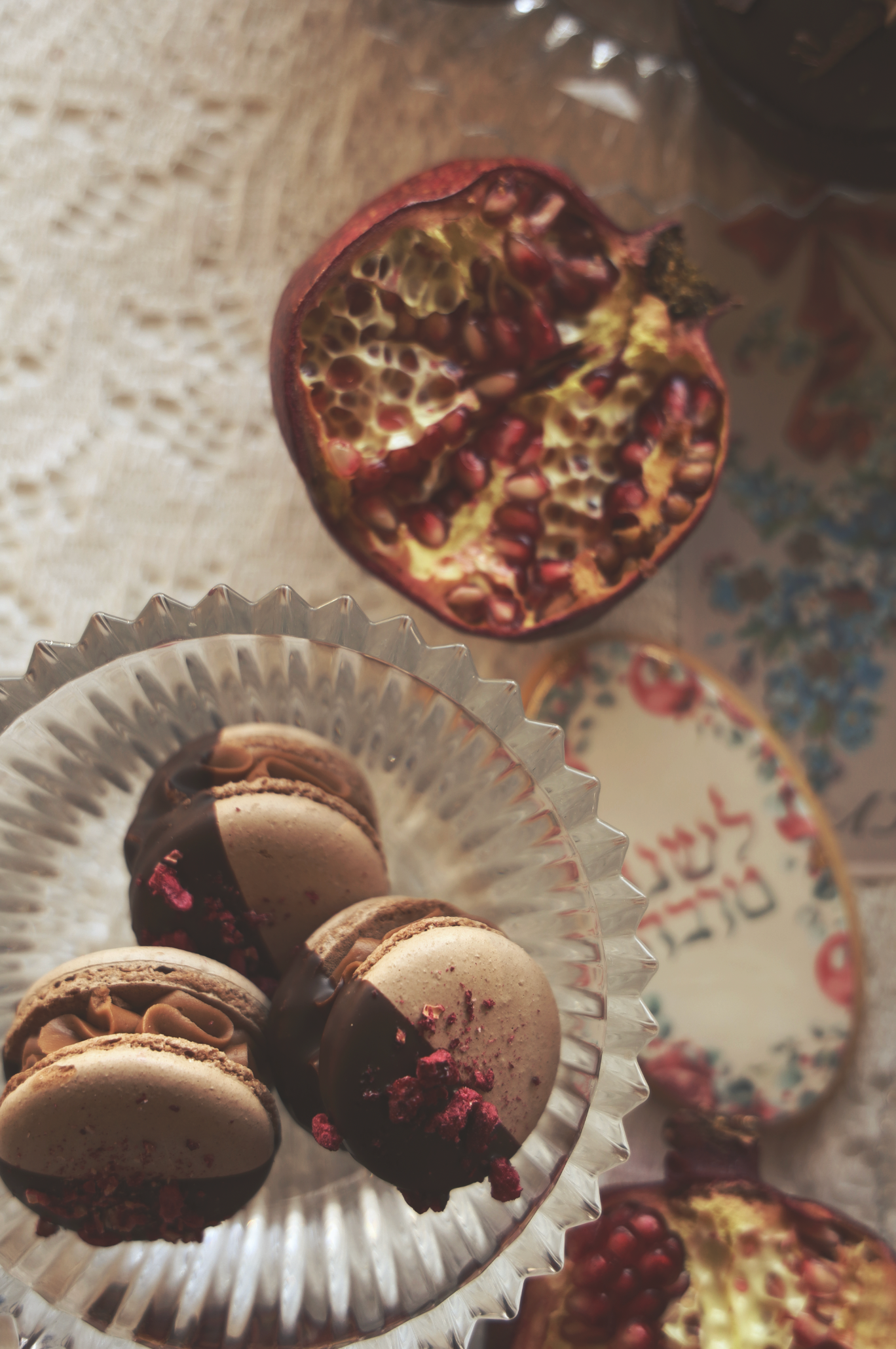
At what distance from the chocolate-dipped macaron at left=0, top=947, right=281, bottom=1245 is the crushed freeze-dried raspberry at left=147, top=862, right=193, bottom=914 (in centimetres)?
3

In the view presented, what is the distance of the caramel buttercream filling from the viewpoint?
610 mm

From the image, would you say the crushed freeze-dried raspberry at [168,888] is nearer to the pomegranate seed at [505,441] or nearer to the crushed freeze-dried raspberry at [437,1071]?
the crushed freeze-dried raspberry at [437,1071]

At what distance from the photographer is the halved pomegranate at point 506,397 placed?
83 centimetres

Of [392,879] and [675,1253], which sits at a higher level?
[392,879]

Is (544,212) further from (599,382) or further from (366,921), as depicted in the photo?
(366,921)

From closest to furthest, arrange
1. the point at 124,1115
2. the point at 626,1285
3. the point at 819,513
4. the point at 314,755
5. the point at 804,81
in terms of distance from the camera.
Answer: the point at 124,1115 < the point at 314,755 < the point at 626,1285 < the point at 804,81 < the point at 819,513

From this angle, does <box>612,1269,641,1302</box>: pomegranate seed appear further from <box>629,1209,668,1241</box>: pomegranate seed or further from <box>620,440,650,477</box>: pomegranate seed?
<box>620,440,650,477</box>: pomegranate seed

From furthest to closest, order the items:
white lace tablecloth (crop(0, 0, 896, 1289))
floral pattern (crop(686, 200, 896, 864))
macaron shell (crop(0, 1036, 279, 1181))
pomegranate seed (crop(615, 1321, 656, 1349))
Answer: floral pattern (crop(686, 200, 896, 864))
white lace tablecloth (crop(0, 0, 896, 1289))
pomegranate seed (crop(615, 1321, 656, 1349))
macaron shell (crop(0, 1036, 279, 1181))

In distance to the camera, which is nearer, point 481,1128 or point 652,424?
point 481,1128

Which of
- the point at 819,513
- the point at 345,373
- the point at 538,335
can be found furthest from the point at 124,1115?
the point at 819,513

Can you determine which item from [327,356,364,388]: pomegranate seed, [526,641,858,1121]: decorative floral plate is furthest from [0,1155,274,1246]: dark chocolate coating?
[327,356,364,388]: pomegranate seed

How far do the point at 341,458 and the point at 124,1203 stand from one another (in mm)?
545

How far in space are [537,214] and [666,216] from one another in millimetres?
248

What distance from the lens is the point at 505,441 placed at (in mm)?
894
